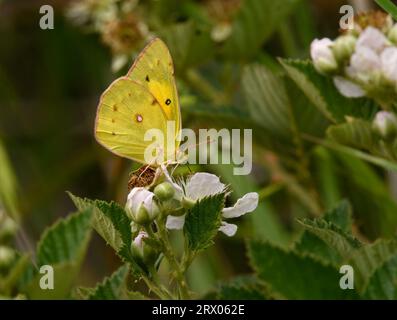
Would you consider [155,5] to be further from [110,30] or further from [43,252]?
[43,252]

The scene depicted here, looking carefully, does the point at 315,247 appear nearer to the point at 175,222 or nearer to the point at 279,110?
the point at 175,222

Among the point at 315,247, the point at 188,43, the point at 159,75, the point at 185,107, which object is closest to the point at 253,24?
the point at 188,43

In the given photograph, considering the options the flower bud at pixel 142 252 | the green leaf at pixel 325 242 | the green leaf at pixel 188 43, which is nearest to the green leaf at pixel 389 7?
the green leaf at pixel 325 242

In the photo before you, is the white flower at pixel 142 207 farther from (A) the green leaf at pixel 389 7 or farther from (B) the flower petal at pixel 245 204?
(A) the green leaf at pixel 389 7

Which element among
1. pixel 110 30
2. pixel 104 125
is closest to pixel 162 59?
pixel 104 125

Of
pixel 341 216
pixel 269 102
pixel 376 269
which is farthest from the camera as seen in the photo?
pixel 269 102

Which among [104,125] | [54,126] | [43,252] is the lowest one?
[43,252]
